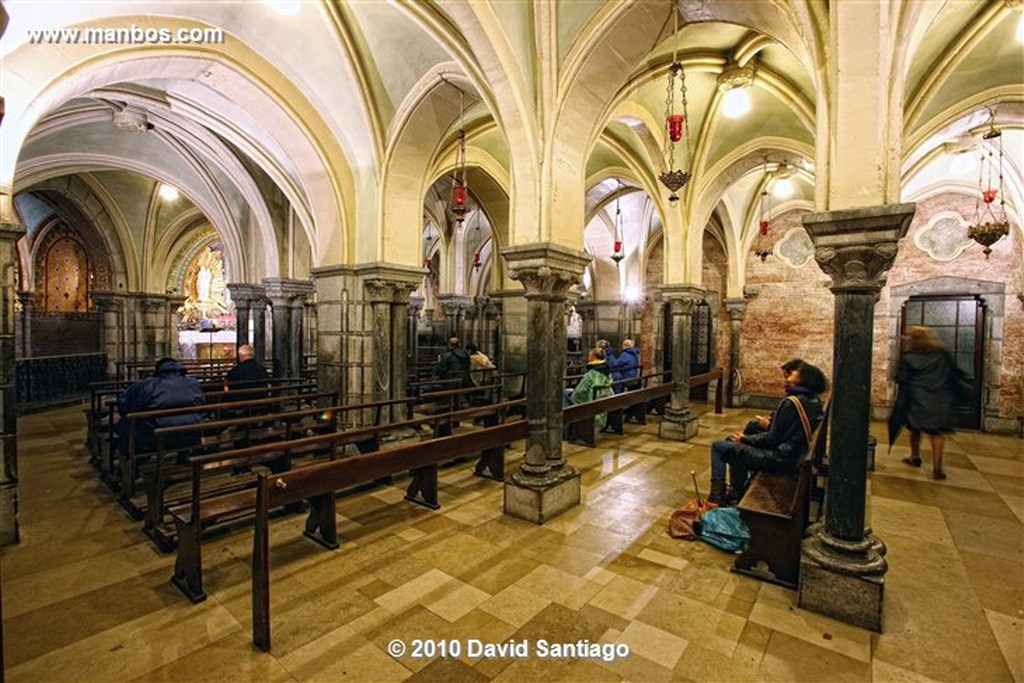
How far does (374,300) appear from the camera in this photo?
7.00 m

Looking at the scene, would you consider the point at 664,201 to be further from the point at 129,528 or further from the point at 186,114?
the point at 129,528

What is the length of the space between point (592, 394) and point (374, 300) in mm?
3861

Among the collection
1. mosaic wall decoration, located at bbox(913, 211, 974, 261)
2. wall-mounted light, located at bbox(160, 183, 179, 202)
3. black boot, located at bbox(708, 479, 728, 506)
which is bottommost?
black boot, located at bbox(708, 479, 728, 506)

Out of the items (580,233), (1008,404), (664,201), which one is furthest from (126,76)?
(1008,404)

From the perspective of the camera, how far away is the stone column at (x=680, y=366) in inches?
336

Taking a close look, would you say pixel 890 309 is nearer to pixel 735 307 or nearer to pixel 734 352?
pixel 735 307

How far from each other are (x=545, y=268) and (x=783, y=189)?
9.35m

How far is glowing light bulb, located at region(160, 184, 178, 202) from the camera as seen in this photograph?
43.1ft

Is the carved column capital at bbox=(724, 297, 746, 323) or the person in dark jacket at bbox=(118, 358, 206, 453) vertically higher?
the carved column capital at bbox=(724, 297, 746, 323)

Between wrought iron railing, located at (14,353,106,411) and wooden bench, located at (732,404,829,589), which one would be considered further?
wrought iron railing, located at (14,353,106,411)

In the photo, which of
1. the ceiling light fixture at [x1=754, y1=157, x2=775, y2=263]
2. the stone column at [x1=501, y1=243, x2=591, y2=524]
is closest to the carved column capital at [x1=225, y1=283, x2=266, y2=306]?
the stone column at [x1=501, y1=243, x2=591, y2=524]

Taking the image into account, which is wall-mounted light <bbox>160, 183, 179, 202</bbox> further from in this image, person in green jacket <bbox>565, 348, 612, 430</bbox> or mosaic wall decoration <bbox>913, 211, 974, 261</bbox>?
mosaic wall decoration <bbox>913, 211, 974, 261</bbox>

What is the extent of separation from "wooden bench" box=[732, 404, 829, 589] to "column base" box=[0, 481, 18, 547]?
21.0 feet

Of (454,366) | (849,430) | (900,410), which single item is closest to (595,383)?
(454,366)
